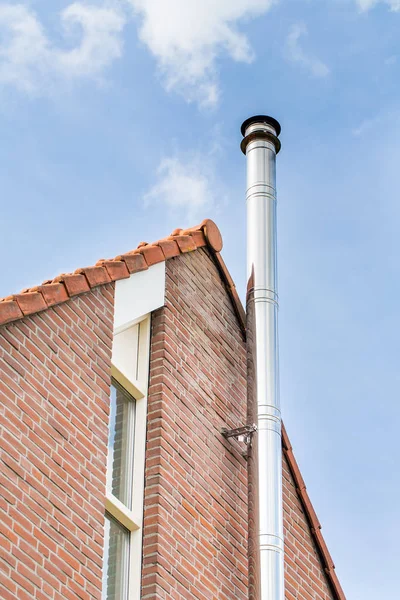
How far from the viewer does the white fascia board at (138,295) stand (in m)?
10.7

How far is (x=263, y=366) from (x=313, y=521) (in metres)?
1.93

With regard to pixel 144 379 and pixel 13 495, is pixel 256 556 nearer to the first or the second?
pixel 144 379

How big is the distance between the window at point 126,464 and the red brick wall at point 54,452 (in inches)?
22.8

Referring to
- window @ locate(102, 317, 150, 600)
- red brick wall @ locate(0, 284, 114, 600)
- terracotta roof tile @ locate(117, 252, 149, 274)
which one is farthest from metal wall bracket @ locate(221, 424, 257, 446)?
red brick wall @ locate(0, 284, 114, 600)

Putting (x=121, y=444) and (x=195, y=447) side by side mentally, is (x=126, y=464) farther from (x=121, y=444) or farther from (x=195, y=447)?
Answer: (x=195, y=447)

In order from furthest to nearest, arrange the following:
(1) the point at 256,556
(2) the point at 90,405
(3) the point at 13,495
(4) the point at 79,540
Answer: (1) the point at 256,556 → (2) the point at 90,405 → (4) the point at 79,540 → (3) the point at 13,495

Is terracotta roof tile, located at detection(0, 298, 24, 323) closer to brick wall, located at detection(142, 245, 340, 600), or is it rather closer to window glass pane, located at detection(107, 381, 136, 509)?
window glass pane, located at detection(107, 381, 136, 509)

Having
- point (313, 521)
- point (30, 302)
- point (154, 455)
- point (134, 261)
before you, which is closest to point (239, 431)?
point (154, 455)

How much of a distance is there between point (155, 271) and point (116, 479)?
211cm

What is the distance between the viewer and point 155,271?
11391mm

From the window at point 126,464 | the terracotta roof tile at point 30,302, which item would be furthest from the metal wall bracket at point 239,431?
the terracotta roof tile at point 30,302

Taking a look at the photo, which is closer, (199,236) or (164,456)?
(164,456)

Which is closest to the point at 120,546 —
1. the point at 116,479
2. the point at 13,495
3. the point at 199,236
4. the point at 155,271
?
the point at 116,479

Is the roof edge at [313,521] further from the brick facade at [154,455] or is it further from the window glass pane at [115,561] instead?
the window glass pane at [115,561]
